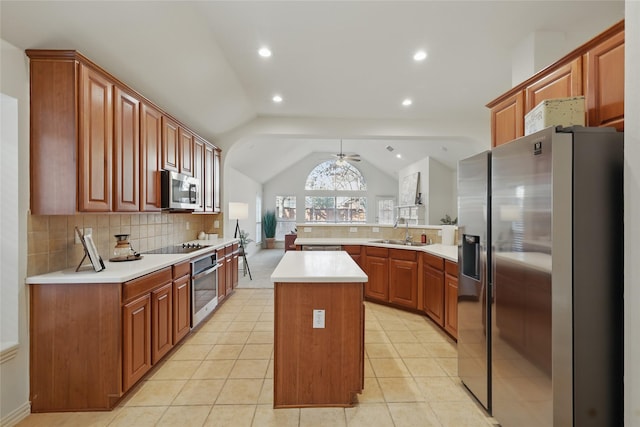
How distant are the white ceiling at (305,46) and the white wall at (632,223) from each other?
1.12 meters

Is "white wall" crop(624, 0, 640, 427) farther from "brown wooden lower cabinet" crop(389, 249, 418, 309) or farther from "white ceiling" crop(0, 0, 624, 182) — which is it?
"brown wooden lower cabinet" crop(389, 249, 418, 309)

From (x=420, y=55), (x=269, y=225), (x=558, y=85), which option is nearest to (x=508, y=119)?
(x=558, y=85)

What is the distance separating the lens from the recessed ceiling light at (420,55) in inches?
106

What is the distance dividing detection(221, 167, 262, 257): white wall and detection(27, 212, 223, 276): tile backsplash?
97 cm

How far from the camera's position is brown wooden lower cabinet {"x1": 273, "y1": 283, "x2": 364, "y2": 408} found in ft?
6.21

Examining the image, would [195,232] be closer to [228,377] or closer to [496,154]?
[228,377]

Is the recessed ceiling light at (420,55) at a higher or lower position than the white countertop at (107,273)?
higher

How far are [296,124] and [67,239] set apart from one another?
10.7 ft

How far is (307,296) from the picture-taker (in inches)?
74.9

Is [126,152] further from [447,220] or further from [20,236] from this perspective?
[447,220]

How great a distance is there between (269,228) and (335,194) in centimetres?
289

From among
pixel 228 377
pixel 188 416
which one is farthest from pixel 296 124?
pixel 188 416

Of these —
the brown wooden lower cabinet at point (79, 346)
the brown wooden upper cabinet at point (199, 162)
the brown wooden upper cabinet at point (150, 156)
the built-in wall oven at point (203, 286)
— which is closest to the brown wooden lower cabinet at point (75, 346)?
the brown wooden lower cabinet at point (79, 346)

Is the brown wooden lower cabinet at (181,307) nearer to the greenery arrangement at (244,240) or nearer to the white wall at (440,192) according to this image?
the greenery arrangement at (244,240)
